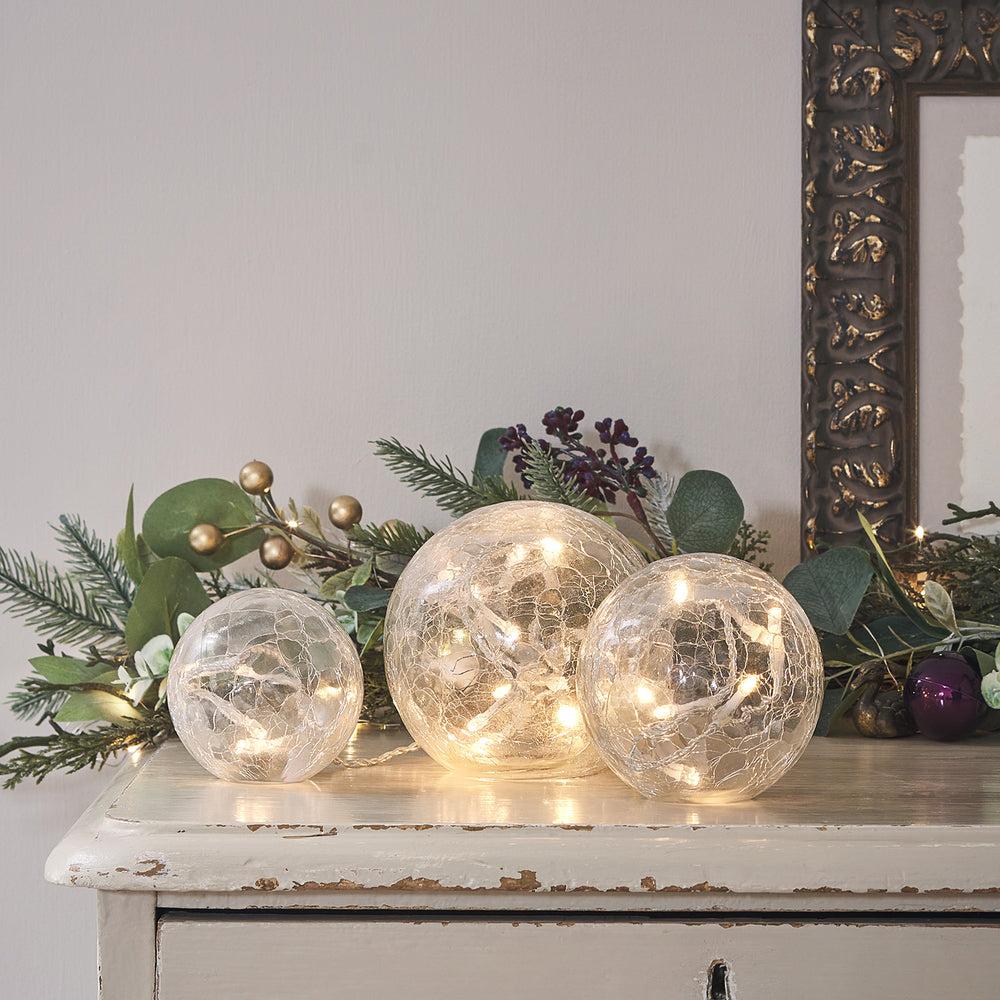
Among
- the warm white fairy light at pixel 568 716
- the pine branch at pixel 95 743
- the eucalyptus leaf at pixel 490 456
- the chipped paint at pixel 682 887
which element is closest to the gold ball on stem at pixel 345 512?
the eucalyptus leaf at pixel 490 456

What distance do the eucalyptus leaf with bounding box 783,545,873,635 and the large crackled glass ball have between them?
1.13 feet

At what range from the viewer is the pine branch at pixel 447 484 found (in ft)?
2.51

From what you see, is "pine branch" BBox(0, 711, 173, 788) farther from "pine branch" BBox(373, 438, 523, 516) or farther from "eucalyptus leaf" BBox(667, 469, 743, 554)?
"eucalyptus leaf" BBox(667, 469, 743, 554)

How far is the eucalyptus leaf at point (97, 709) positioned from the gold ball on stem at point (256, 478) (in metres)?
0.20

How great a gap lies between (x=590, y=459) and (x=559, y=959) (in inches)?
16.4

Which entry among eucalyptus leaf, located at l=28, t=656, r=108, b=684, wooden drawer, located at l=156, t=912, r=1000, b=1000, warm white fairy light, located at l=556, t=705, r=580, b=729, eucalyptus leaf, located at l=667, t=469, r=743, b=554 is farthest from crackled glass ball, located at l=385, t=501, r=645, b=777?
eucalyptus leaf, located at l=28, t=656, r=108, b=684


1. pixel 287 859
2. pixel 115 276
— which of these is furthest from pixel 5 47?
pixel 287 859

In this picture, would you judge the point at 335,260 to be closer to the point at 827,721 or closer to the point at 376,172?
the point at 376,172

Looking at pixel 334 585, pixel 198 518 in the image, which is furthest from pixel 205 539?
pixel 334 585

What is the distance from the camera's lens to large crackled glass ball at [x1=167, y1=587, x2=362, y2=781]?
20.7 inches

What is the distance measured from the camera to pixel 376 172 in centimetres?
87

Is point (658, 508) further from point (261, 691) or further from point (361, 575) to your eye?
point (261, 691)

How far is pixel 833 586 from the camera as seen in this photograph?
71 centimetres

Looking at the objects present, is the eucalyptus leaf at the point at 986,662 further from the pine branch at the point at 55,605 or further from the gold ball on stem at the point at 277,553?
the pine branch at the point at 55,605
